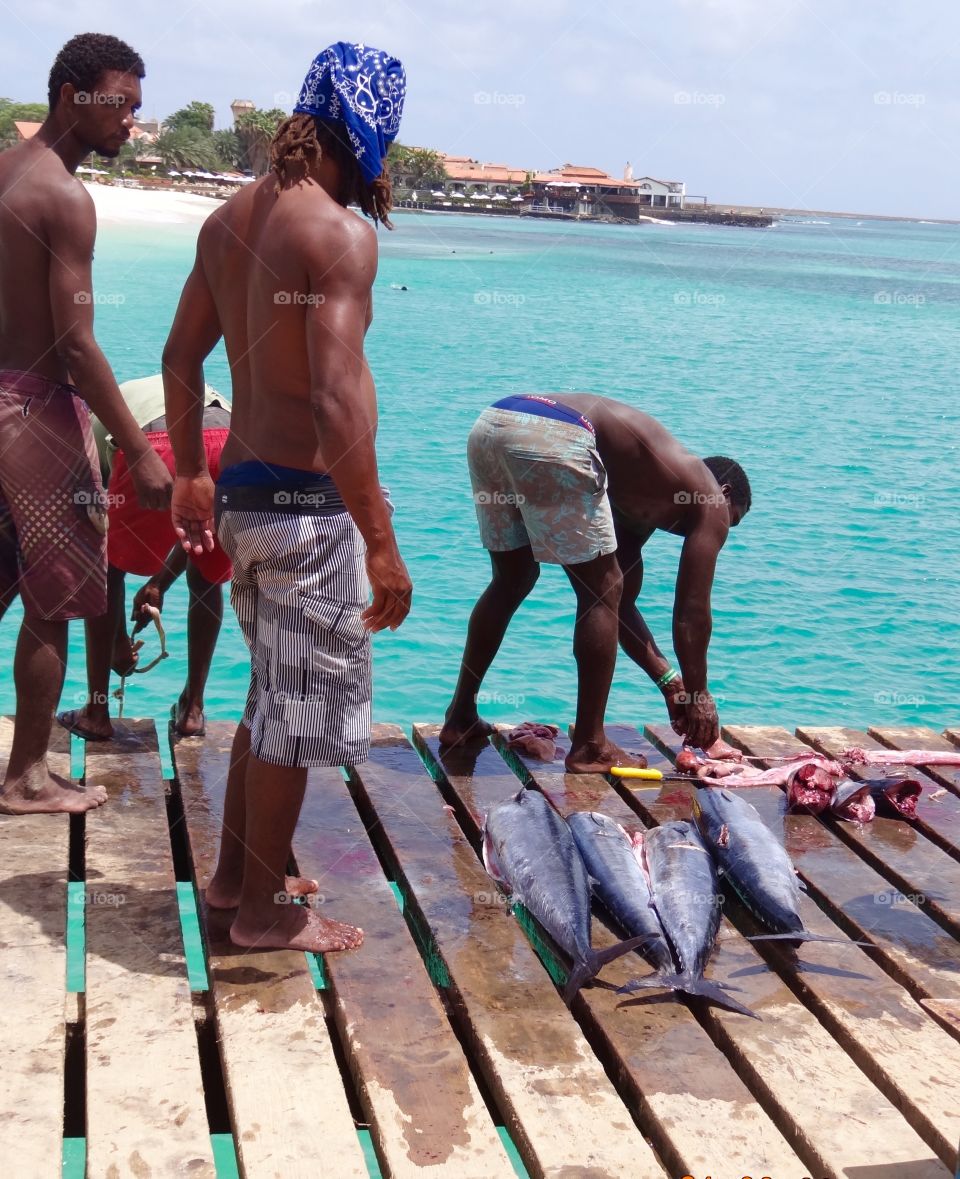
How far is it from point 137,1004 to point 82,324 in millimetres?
1943

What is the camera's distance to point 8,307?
3828mm

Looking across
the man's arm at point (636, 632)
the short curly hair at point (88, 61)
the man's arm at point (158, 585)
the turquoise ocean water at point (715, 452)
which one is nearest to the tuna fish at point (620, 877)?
the man's arm at point (636, 632)

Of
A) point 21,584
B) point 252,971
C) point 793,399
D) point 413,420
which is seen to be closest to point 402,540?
point 413,420

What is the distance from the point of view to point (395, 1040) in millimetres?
3010

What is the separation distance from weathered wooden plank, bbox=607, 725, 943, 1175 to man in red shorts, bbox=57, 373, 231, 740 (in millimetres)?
2285

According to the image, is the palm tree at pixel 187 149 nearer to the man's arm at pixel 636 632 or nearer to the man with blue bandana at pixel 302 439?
the man's arm at pixel 636 632

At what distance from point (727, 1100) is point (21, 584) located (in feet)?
8.43

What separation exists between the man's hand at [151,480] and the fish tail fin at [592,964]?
1863mm

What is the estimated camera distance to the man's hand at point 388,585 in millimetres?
2967

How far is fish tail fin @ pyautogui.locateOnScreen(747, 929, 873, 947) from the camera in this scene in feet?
11.6

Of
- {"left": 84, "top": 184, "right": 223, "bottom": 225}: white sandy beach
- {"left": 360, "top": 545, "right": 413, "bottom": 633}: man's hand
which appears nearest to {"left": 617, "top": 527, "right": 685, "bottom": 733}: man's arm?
{"left": 360, "top": 545, "right": 413, "bottom": 633}: man's hand

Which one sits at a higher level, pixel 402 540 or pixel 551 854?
pixel 551 854

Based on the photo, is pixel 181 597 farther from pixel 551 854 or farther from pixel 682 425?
pixel 682 425

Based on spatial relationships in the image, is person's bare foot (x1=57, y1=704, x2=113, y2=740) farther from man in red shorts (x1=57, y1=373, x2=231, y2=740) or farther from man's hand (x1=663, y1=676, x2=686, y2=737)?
man's hand (x1=663, y1=676, x2=686, y2=737)
